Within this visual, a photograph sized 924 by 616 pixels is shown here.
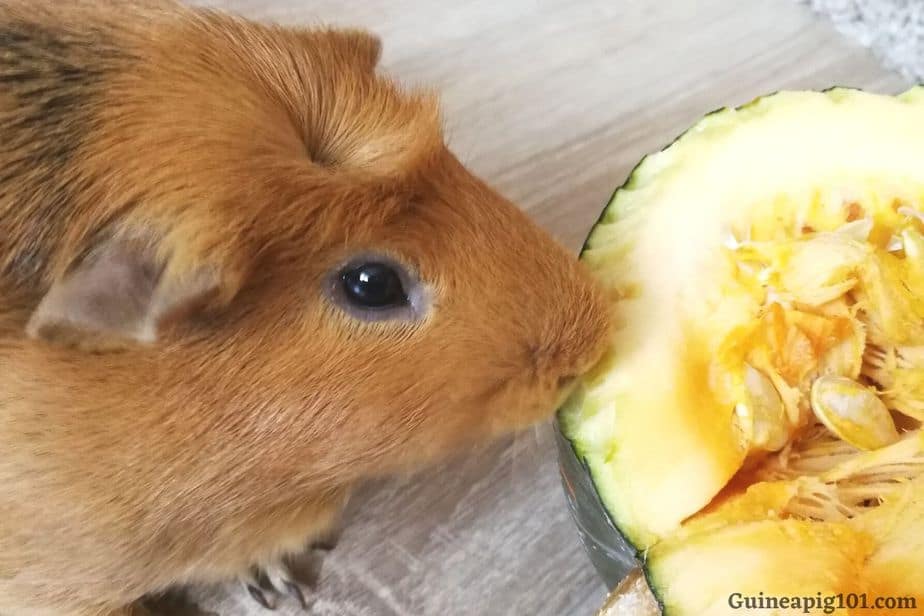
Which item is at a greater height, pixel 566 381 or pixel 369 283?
pixel 369 283

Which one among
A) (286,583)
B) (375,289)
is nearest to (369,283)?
(375,289)

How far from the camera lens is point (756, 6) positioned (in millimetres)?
1547

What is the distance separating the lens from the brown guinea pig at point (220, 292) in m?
0.56

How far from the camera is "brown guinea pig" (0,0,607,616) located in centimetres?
56

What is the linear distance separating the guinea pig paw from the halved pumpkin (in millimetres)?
386

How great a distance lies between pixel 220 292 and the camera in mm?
566

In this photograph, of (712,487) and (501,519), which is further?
(501,519)

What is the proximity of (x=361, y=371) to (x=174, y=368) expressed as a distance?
5.2 inches

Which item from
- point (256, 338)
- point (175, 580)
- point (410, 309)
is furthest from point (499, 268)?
point (175, 580)

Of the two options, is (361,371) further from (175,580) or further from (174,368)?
(175,580)

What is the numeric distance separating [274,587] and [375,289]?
441mm

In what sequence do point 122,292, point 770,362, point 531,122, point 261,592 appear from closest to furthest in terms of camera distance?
point 122,292
point 770,362
point 261,592
point 531,122

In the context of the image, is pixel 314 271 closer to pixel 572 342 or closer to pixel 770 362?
pixel 572 342

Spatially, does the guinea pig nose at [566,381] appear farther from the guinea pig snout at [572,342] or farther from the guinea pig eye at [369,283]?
the guinea pig eye at [369,283]
